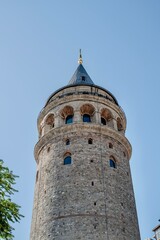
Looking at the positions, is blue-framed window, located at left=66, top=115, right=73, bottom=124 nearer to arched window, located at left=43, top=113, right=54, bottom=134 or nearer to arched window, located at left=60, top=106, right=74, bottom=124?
arched window, located at left=60, top=106, right=74, bottom=124

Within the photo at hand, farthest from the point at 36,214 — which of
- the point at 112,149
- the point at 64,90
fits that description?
the point at 64,90

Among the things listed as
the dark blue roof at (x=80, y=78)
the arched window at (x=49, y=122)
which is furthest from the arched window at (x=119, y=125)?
the arched window at (x=49, y=122)

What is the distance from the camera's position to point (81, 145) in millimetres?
23906

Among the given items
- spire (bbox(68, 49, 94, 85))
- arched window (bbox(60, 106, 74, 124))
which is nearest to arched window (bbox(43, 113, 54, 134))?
arched window (bbox(60, 106, 74, 124))

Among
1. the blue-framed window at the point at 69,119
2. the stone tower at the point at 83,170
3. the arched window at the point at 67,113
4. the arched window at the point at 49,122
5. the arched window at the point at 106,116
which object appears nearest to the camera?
the stone tower at the point at 83,170

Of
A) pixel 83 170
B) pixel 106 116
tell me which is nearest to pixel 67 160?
pixel 83 170

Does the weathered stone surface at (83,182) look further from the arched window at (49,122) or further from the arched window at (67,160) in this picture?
the arched window at (67,160)

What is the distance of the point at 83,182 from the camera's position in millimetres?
21625

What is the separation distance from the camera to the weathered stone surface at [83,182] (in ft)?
65.3

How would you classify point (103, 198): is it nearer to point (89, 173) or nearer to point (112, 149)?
point (89, 173)

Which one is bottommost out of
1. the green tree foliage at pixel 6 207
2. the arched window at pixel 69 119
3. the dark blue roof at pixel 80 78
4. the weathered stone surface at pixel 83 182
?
the green tree foliage at pixel 6 207

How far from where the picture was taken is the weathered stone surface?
65.3 ft

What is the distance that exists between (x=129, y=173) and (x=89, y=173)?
157 inches

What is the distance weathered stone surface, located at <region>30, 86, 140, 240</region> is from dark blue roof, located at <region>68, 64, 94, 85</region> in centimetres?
295
